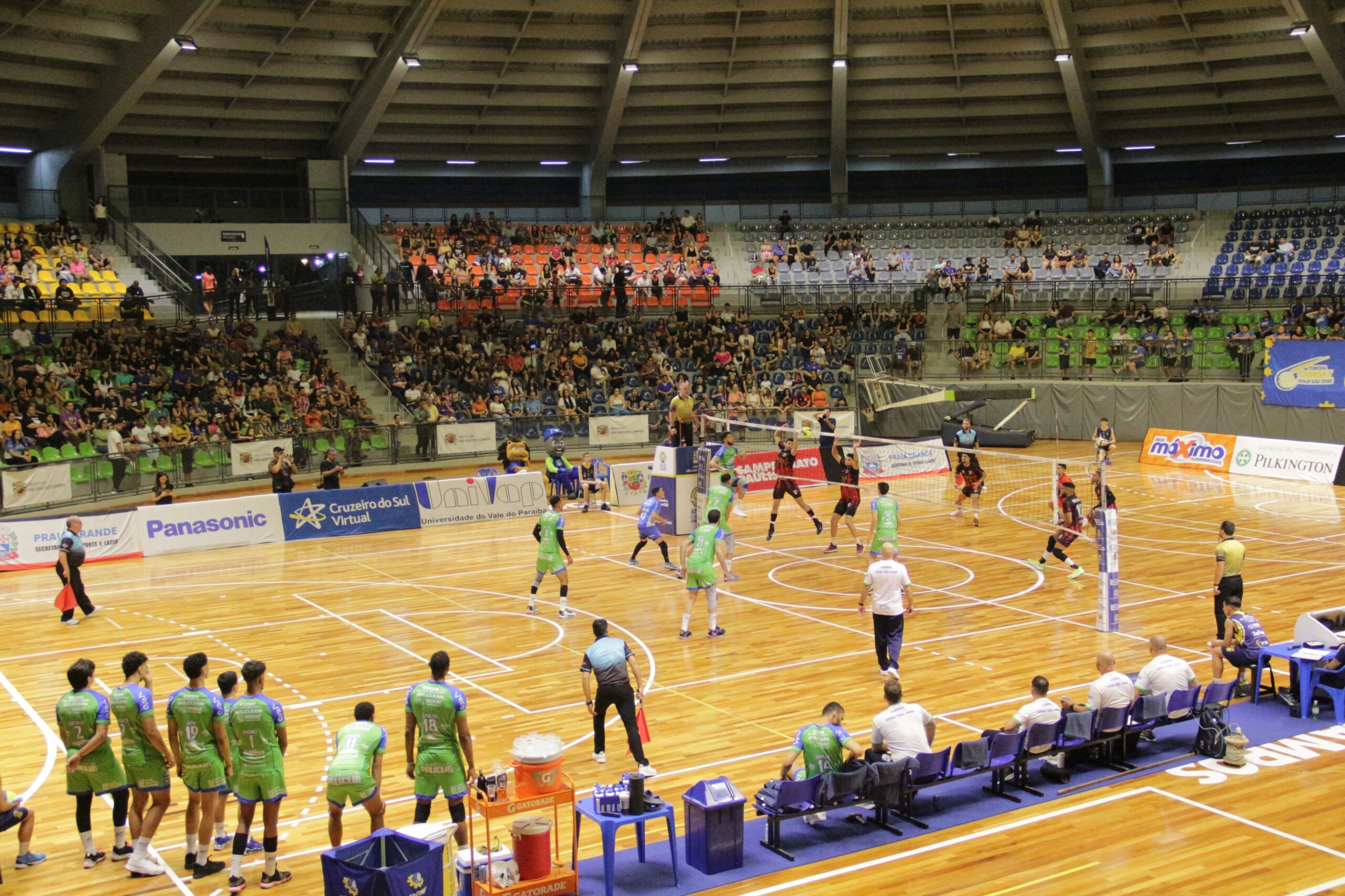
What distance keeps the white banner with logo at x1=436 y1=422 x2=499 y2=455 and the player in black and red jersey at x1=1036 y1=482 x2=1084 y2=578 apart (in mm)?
17495

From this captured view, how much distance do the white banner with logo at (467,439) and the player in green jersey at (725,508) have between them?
12448 mm

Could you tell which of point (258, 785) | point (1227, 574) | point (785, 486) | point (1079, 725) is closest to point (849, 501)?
point (785, 486)

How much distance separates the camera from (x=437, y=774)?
10328 millimetres

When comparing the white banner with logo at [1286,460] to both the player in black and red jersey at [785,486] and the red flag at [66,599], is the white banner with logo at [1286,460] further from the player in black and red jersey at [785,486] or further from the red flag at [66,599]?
the red flag at [66,599]

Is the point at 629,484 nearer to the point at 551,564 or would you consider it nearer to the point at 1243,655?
the point at 551,564

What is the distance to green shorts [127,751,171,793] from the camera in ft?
33.7

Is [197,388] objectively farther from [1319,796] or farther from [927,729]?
[1319,796]

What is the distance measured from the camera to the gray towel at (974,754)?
1126 centimetres

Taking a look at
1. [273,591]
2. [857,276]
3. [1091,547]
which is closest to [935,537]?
[1091,547]

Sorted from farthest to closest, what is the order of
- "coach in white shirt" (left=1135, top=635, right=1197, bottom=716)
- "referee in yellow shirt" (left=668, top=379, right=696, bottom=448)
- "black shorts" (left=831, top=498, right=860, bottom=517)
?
"referee in yellow shirt" (left=668, top=379, right=696, bottom=448)
"black shorts" (left=831, top=498, right=860, bottom=517)
"coach in white shirt" (left=1135, top=635, right=1197, bottom=716)

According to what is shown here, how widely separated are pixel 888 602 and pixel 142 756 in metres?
8.73

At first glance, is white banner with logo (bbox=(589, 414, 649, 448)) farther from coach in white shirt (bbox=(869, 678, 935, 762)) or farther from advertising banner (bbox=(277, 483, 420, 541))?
coach in white shirt (bbox=(869, 678, 935, 762))

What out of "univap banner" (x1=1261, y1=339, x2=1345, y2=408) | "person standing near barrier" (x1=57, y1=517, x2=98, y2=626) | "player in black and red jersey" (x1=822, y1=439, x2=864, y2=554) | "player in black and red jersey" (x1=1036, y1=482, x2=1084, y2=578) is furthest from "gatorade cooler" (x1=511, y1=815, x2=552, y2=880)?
"univap banner" (x1=1261, y1=339, x2=1345, y2=408)

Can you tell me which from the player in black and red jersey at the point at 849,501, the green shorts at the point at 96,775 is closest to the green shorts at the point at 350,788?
the green shorts at the point at 96,775
